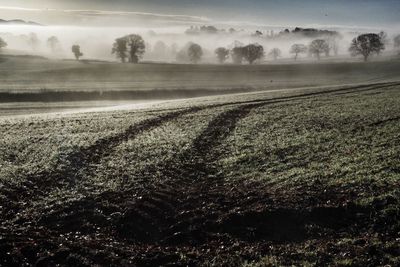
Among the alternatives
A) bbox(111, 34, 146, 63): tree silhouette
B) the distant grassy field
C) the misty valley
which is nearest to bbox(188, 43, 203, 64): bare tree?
bbox(111, 34, 146, 63): tree silhouette

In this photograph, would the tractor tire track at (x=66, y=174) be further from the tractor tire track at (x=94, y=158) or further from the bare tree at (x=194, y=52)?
the bare tree at (x=194, y=52)

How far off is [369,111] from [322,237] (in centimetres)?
2544

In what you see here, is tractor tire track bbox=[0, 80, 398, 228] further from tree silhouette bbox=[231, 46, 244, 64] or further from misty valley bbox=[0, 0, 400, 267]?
tree silhouette bbox=[231, 46, 244, 64]

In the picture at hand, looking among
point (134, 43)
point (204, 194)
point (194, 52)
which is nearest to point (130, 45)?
point (134, 43)

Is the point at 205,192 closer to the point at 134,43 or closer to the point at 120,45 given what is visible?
the point at 134,43

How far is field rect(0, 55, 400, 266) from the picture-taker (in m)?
15.3

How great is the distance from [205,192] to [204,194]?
0.32 metres

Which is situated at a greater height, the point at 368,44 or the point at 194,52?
the point at 194,52

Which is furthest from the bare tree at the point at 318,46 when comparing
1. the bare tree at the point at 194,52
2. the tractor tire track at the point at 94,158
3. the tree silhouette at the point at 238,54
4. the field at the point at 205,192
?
the field at the point at 205,192

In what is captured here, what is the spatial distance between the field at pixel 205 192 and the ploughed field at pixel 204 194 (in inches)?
2.6

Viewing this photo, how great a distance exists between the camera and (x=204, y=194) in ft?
68.0

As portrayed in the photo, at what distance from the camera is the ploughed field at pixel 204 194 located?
15.3 metres

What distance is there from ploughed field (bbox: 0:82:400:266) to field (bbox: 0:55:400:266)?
2.6 inches

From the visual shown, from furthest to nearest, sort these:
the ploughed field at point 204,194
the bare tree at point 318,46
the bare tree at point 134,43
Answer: the bare tree at point 318,46 < the bare tree at point 134,43 < the ploughed field at point 204,194
